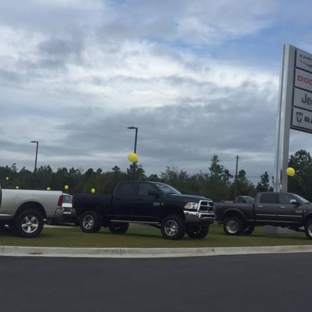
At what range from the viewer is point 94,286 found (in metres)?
9.42

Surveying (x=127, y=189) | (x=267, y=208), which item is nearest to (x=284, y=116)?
(x=267, y=208)

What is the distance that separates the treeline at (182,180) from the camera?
49375 mm

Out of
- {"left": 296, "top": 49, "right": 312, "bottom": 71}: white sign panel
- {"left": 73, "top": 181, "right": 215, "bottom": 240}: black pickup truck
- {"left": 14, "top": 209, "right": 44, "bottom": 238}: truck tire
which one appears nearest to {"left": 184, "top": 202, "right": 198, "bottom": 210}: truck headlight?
{"left": 73, "top": 181, "right": 215, "bottom": 240}: black pickup truck

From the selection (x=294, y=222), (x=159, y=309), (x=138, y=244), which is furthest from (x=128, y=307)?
(x=294, y=222)

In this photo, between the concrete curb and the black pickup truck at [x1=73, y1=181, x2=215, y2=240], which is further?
the black pickup truck at [x1=73, y1=181, x2=215, y2=240]

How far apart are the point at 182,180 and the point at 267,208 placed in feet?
95.3

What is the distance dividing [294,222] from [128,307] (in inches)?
575

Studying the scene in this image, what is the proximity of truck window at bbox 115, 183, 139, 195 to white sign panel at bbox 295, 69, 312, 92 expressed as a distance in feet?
37.8

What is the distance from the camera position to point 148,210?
60.6 feet

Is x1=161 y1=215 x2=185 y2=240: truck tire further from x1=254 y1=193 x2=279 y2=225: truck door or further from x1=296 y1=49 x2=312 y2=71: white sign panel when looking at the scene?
x1=296 y1=49 x2=312 y2=71: white sign panel

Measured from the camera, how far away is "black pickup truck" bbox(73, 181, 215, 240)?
17.6m

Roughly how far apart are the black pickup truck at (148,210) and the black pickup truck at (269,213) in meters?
3.54

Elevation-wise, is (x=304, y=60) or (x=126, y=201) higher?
(x=304, y=60)

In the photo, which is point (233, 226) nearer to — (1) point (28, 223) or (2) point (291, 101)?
(2) point (291, 101)
